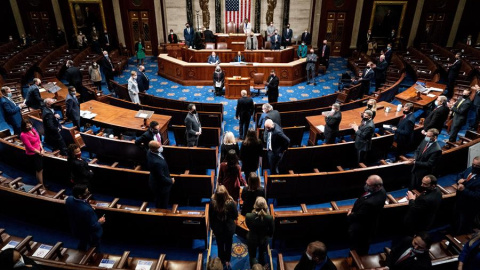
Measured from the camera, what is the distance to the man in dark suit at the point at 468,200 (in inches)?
143

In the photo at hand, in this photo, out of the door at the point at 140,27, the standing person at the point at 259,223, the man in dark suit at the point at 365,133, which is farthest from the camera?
the door at the point at 140,27

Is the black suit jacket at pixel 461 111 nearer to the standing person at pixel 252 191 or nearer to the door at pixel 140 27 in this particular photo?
the standing person at pixel 252 191

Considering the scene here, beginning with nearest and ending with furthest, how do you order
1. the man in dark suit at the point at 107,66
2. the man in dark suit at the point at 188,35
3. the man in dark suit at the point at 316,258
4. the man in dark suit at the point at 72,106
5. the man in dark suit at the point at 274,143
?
the man in dark suit at the point at 316,258
the man in dark suit at the point at 274,143
the man in dark suit at the point at 72,106
the man in dark suit at the point at 107,66
the man in dark suit at the point at 188,35

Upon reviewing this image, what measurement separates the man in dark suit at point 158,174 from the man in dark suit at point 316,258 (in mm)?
2218

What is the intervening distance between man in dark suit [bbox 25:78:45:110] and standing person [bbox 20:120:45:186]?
238 centimetres

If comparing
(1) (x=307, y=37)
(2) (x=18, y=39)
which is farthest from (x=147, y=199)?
(2) (x=18, y=39)

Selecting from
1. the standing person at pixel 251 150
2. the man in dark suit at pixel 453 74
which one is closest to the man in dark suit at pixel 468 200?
the standing person at pixel 251 150

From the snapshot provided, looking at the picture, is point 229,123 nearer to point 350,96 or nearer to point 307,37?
point 350,96

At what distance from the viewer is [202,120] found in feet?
22.7

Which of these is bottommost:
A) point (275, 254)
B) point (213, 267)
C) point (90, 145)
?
point (275, 254)

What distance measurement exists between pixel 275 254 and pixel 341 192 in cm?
168

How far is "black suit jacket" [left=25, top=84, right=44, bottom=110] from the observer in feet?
22.1

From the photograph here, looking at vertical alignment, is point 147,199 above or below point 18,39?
below

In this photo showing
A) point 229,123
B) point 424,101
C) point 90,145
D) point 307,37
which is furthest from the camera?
point 307,37
